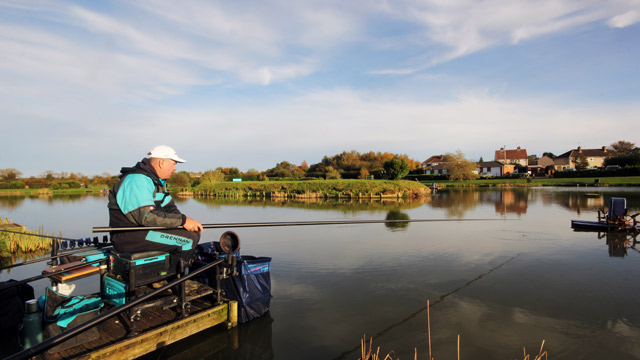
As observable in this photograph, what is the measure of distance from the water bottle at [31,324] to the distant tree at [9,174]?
2808 inches

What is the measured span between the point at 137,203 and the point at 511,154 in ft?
318

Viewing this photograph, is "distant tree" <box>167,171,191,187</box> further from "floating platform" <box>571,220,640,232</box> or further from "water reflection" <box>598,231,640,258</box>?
"water reflection" <box>598,231,640,258</box>

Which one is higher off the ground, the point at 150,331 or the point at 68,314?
the point at 68,314

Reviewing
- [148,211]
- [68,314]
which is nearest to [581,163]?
[148,211]

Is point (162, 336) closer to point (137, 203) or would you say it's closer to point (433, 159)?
point (137, 203)

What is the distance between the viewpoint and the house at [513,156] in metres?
84.9

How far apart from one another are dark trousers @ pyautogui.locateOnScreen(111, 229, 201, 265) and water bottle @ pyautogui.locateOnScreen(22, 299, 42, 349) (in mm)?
933

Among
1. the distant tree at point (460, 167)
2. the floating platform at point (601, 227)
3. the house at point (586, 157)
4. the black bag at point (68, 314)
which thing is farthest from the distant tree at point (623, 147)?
the black bag at point (68, 314)

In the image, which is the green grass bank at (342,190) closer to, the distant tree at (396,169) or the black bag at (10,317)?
the distant tree at (396,169)

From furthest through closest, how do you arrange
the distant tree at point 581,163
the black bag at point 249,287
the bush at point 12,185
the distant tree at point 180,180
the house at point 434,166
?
1. the house at point 434,166
2. the distant tree at point 581,163
3. the distant tree at point 180,180
4. the bush at point 12,185
5. the black bag at point 249,287

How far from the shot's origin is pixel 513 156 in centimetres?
8625

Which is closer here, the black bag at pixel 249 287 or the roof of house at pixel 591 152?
the black bag at pixel 249 287

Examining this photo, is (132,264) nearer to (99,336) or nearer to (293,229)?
(99,336)

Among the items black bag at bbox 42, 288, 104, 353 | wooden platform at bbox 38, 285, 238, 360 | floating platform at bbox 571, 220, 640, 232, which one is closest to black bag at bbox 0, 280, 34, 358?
black bag at bbox 42, 288, 104, 353
